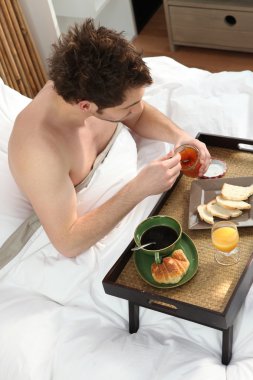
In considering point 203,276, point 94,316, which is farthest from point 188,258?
point 94,316

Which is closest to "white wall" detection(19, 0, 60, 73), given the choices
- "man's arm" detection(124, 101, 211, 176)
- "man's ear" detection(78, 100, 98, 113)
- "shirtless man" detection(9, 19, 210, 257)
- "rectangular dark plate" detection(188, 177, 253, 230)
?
"man's arm" detection(124, 101, 211, 176)

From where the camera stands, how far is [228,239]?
127 centimetres

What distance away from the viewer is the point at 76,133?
152cm

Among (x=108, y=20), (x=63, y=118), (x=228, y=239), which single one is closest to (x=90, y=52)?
(x=63, y=118)

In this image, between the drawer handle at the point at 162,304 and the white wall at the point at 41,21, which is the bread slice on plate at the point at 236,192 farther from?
the white wall at the point at 41,21

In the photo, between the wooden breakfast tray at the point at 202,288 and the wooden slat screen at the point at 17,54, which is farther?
the wooden slat screen at the point at 17,54

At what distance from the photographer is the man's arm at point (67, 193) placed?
1354mm

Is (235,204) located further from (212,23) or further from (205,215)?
(212,23)

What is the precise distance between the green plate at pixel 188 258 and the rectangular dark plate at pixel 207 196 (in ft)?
0.20

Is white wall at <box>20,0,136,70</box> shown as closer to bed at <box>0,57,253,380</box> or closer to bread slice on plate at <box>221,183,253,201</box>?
bed at <box>0,57,253,380</box>

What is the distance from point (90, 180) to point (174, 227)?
353mm

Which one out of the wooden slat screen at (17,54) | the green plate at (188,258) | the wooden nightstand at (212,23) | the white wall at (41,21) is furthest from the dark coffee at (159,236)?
the wooden nightstand at (212,23)

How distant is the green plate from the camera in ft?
4.10

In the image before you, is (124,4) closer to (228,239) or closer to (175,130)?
(175,130)
